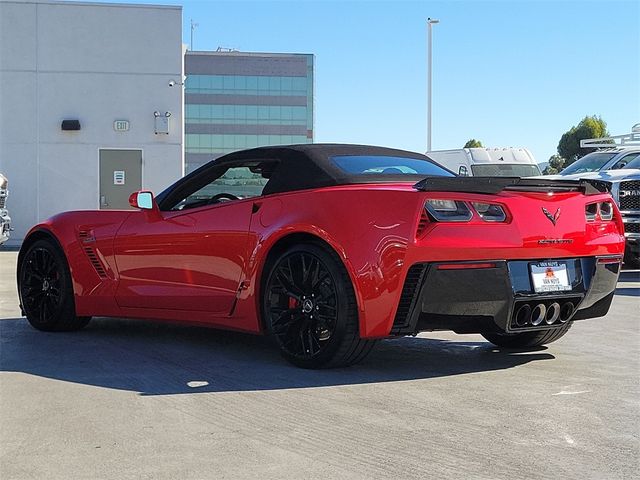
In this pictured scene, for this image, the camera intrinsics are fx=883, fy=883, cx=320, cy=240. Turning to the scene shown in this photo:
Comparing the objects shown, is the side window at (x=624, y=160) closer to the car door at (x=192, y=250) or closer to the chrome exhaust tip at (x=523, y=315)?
the car door at (x=192, y=250)

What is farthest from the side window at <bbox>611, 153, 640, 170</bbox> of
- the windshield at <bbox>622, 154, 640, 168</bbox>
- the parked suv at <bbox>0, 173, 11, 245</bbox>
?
the parked suv at <bbox>0, 173, 11, 245</bbox>

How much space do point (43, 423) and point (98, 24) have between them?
2036 centimetres

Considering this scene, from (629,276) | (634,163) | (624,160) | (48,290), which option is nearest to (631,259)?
(629,276)

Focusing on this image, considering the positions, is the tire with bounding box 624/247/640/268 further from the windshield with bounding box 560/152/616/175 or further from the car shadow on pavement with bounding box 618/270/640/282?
the windshield with bounding box 560/152/616/175

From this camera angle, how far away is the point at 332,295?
4863 millimetres

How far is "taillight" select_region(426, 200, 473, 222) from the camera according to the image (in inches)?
182

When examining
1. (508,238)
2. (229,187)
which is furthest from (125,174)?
(508,238)

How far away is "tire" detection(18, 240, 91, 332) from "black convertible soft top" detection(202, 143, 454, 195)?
1623mm

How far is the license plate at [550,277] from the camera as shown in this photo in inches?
190

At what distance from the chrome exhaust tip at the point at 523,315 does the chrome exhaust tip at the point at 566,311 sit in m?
0.29

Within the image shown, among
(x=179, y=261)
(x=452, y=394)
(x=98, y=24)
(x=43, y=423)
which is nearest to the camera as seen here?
(x=43, y=423)

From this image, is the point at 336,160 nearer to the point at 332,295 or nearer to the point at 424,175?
the point at 424,175

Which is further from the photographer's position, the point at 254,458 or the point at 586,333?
the point at 586,333

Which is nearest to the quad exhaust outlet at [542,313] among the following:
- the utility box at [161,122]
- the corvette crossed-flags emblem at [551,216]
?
the corvette crossed-flags emblem at [551,216]
